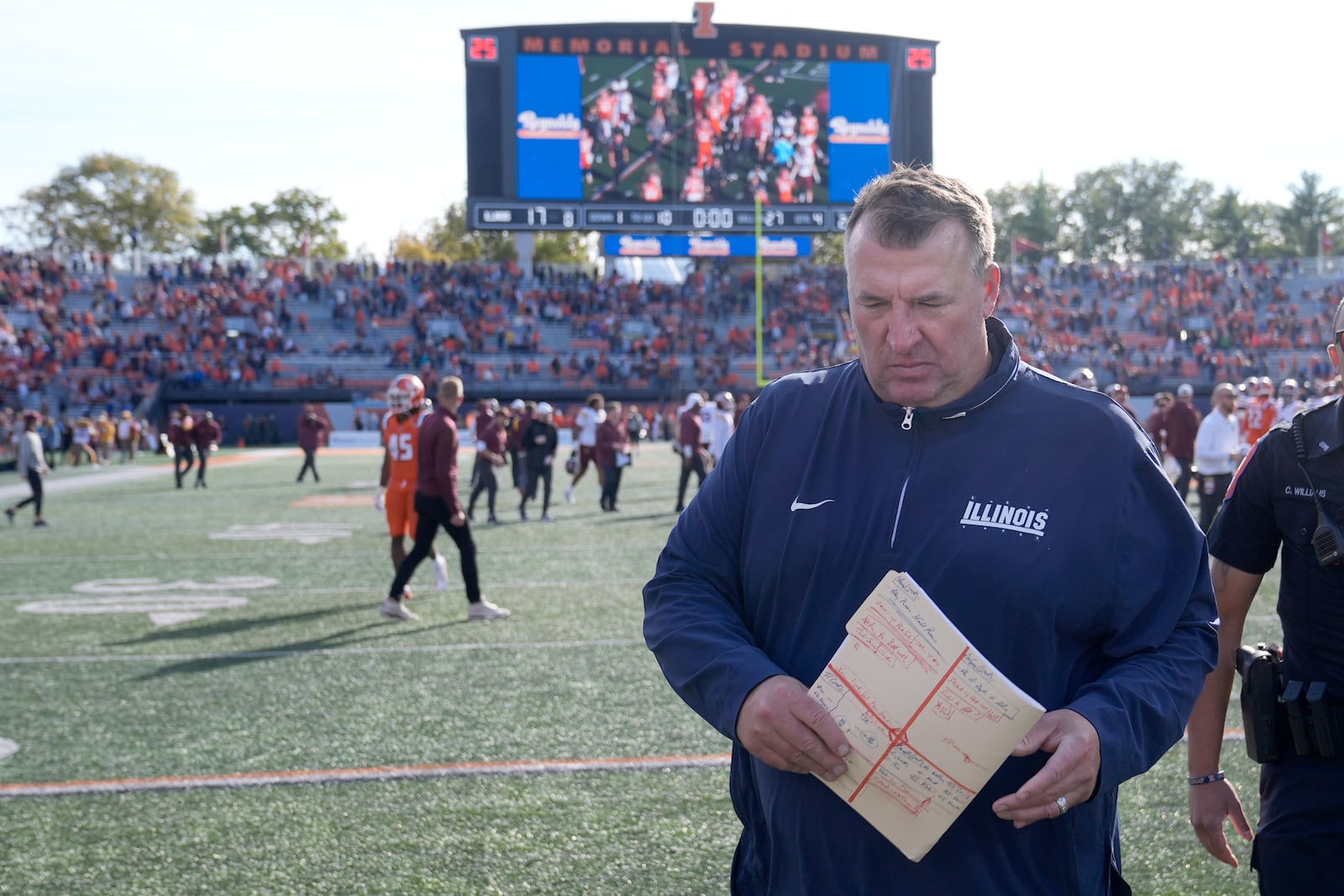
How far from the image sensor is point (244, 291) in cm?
4534

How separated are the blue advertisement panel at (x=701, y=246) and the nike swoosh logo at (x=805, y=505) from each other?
3085 cm

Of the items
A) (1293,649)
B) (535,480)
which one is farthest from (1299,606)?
(535,480)

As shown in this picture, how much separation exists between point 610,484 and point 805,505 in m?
15.6

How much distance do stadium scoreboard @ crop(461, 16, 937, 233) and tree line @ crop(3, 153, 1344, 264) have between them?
92.4 feet

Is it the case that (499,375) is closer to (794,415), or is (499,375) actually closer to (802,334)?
(802,334)

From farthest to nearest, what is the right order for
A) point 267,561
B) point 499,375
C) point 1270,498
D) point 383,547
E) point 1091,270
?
1. point 1091,270
2. point 499,375
3. point 383,547
4. point 267,561
5. point 1270,498

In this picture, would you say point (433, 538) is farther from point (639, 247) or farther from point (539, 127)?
point (639, 247)

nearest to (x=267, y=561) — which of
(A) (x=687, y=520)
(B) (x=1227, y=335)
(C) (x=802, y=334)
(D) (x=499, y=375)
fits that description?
(A) (x=687, y=520)

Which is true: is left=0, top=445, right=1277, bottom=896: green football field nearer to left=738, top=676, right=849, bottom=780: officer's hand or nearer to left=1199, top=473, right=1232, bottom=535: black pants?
left=738, top=676, right=849, bottom=780: officer's hand

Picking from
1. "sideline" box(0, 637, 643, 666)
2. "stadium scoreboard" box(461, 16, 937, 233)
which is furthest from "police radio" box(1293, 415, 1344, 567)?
"stadium scoreboard" box(461, 16, 937, 233)

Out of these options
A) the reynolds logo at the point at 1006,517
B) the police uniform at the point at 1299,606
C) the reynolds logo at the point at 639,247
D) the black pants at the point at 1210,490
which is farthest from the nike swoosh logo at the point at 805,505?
the reynolds logo at the point at 639,247

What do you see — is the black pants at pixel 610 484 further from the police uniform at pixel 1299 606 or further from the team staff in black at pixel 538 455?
the police uniform at pixel 1299 606

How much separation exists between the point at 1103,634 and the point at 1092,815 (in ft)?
0.96

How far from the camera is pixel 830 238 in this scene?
70562 millimetres
